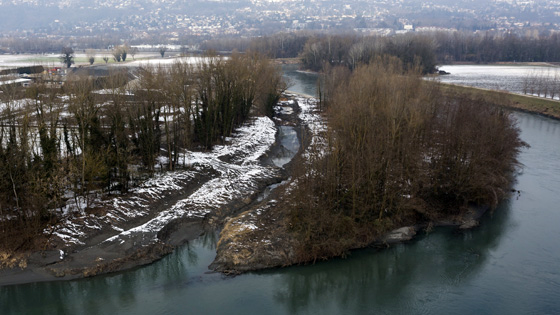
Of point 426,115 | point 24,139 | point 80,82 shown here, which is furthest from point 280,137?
point 24,139

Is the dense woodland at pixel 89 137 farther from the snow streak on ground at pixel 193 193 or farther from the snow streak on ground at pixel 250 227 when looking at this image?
the snow streak on ground at pixel 250 227

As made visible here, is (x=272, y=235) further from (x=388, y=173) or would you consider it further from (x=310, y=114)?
(x=310, y=114)

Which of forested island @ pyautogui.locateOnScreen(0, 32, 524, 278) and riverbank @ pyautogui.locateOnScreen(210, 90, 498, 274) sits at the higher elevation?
forested island @ pyautogui.locateOnScreen(0, 32, 524, 278)

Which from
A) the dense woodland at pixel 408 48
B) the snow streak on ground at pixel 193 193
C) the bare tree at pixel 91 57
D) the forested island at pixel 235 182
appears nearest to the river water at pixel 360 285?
the forested island at pixel 235 182

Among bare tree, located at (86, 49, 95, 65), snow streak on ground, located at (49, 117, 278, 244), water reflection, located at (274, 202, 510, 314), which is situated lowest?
water reflection, located at (274, 202, 510, 314)

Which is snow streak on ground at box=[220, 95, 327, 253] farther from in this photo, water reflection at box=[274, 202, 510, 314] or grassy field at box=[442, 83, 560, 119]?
grassy field at box=[442, 83, 560, 119]

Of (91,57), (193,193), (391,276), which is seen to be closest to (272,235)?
(391,276)

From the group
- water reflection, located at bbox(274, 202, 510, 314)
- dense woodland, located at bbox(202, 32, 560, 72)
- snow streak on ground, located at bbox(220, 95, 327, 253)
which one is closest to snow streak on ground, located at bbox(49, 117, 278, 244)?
snow streak on ground, located at bbox(220, 95, 327, 253)

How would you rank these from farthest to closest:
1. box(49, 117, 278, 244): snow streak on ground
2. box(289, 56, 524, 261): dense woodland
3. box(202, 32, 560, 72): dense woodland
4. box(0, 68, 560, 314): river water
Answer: box(202, 32, 560, 72): dense woodland, box(49, 117, 278, 244): snow streak on ground, box(289, 56, 524, 261): dense woodland, box(0, 68, 560, 314): river water
